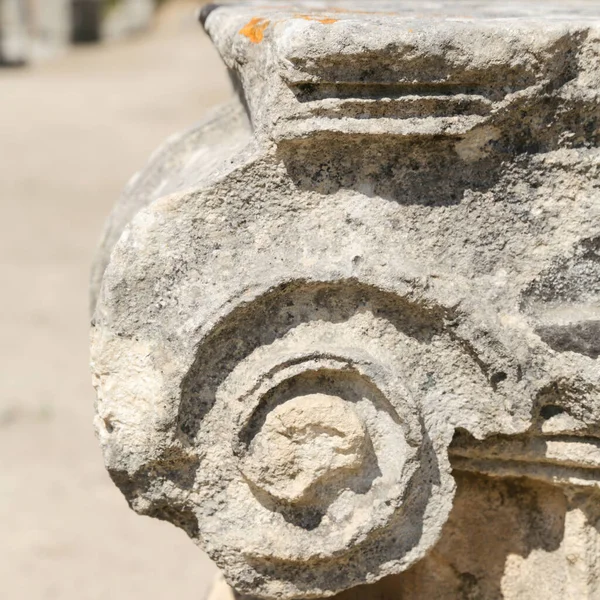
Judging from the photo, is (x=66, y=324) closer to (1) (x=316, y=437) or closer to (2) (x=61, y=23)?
(1) (x=316, y=437)

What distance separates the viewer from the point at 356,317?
1.37 meters

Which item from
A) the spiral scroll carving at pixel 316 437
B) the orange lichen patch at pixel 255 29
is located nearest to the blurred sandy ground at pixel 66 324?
the spiral scroll carving at pixel 316 437

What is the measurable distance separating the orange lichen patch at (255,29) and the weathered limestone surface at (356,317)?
26mm

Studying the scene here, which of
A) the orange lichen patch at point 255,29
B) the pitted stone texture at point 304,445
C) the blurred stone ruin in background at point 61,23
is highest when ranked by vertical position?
the blurred stone ruin in background at point 61,23

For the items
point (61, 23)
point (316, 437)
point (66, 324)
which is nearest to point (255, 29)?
point (316, 437)

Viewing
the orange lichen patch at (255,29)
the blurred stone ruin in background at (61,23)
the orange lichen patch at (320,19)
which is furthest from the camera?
the blurred stone ruin in background at (61,23)

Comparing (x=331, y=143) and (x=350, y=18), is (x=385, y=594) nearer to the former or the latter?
(x=331, y=143)

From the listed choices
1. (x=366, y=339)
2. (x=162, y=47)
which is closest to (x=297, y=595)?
(x=366, y=339)

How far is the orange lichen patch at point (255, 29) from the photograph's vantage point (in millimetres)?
1403

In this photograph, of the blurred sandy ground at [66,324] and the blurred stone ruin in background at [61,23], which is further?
the blurred stone ruin in background at [61,23]

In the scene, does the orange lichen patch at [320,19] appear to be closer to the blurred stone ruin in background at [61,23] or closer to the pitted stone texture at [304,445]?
the pitted stone texture at [304,445]

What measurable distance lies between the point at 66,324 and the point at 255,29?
318 cm

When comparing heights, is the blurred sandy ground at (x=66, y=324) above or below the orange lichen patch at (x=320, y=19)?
above

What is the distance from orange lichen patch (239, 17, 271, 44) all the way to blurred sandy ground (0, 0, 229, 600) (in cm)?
174
